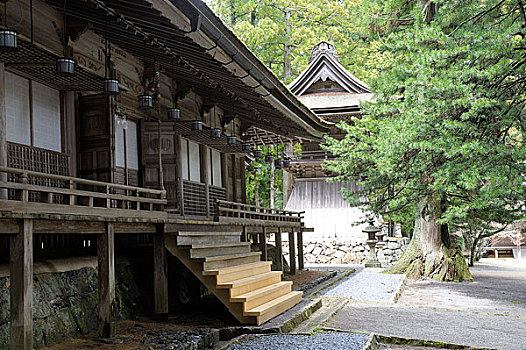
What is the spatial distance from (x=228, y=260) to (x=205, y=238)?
1.98ft

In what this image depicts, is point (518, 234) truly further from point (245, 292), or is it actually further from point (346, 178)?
point (245, 292)

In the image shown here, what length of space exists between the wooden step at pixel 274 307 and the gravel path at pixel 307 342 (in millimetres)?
593

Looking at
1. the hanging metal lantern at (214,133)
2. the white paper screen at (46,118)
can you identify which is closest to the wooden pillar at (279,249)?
the hanging metal lantern at (214,133)

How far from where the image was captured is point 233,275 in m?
9.57

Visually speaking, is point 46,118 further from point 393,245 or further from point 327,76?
point 393,245

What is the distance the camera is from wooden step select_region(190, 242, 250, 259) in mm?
9156

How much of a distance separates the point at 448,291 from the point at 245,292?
8638 millimetres

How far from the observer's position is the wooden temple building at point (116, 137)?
273 inches

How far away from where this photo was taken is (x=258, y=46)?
30.9m

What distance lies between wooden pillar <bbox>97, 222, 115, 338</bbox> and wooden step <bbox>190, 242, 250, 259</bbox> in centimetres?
181

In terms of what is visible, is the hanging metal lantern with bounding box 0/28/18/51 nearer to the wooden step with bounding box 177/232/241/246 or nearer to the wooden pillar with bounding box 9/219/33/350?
the wooden pillar with bounding box 9/219/33/350

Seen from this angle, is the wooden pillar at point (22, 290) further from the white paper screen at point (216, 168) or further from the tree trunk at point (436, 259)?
the tree trunk at point (436, 259)

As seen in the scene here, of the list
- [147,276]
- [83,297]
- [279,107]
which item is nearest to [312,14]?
[279,107]

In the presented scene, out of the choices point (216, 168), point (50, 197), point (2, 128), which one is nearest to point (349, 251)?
point (216, 168)
